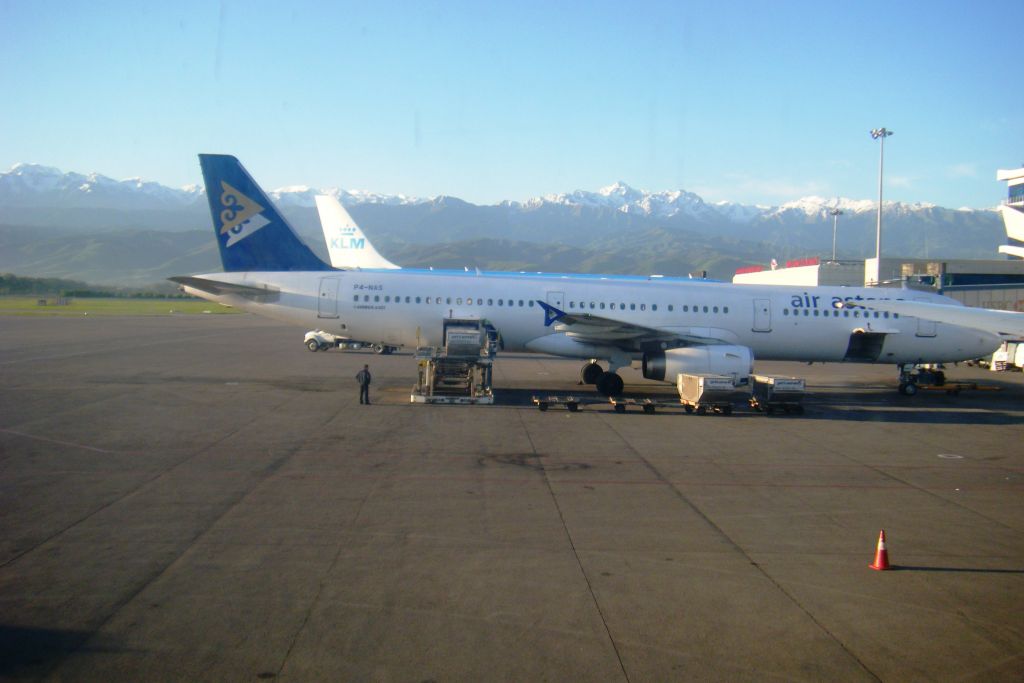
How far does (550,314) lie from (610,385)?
2.88 metres

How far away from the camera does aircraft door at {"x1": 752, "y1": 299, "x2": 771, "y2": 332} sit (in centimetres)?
2400

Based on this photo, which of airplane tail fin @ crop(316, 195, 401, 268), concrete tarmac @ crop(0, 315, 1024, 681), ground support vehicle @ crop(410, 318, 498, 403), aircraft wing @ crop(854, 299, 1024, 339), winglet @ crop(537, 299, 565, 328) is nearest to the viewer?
concrete tarmac @ crop(0, 315, 1024, 681)

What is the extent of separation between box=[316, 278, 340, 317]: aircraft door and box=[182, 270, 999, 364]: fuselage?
1.2 inches

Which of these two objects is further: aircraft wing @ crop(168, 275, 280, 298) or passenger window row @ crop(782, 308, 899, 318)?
passenger window row @ crop(782, 308, 899, 318)

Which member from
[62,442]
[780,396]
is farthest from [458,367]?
[62,442]

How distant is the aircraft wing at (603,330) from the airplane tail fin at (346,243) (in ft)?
95.9

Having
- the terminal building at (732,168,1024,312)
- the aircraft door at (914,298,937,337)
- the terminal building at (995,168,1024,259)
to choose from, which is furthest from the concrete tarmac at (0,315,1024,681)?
the terminal building at (995,168,1024,259)

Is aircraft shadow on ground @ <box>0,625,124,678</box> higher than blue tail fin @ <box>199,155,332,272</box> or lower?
Answer: lower

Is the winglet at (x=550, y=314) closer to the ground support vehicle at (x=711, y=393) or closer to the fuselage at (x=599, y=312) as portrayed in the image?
the fuselage at (x=599, y=312)

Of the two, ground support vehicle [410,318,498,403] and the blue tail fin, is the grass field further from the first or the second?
ground support vehicle [410,318,498,403]

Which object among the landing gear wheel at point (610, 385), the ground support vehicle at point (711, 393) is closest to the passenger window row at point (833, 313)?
the ground support vehicle at point (711, 393)

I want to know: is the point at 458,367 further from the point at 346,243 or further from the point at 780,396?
the point at 346,243

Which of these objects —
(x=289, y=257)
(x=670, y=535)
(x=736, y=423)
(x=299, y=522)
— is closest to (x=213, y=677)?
(x=299, y=522)

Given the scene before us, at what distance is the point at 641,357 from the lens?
23438mm
